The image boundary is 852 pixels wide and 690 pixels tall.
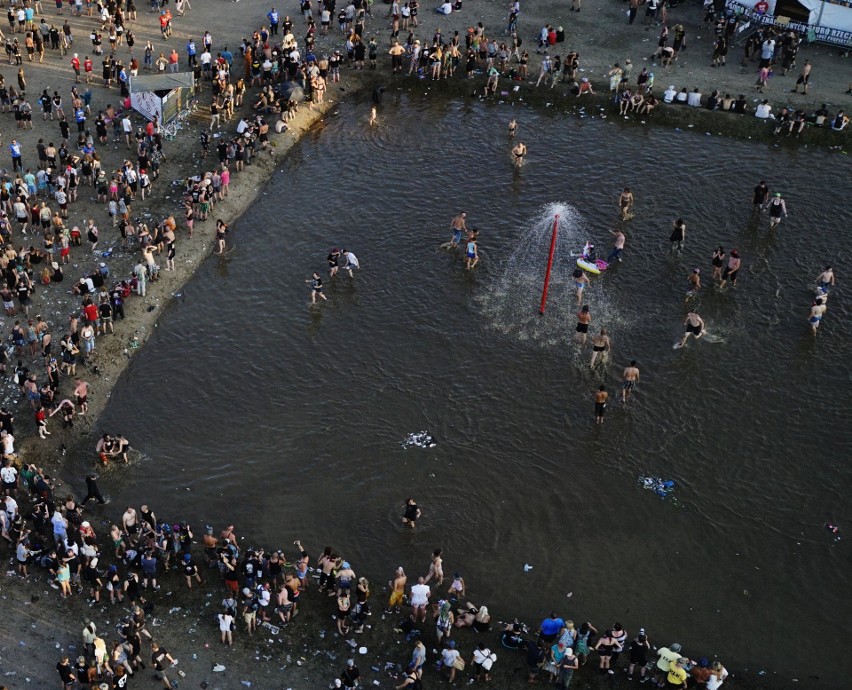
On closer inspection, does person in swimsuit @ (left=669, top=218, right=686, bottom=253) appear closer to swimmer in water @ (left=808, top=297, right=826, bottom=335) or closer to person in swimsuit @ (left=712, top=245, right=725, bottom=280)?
person in swimsuit @ (left=712, top=245, right=725, bottom=280)

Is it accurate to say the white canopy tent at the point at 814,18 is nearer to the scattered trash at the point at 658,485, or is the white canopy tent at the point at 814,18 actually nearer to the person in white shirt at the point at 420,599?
the scattered trash at the point at 658,485

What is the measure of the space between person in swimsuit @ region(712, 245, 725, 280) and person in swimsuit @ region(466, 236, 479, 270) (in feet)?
29.6

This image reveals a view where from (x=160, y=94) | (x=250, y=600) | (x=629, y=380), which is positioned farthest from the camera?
(x=160, y=94)

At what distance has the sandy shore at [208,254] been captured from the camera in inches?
1104

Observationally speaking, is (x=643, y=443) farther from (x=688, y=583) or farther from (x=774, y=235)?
(x=774, y=235)

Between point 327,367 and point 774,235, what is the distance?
19328mm

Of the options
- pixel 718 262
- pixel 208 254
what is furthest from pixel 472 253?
pixel 208 254

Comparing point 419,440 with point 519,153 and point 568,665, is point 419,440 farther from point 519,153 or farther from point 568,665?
point 519,153

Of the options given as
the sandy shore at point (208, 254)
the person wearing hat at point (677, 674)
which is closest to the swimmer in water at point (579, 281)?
the sandy shore at point (208, 254)

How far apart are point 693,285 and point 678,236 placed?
2625mm

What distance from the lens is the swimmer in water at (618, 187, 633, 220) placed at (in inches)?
1737

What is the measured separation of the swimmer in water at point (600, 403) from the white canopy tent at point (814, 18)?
29922mm

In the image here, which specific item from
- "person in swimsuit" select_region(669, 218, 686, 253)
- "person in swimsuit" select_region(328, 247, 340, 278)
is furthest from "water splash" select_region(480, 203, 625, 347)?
"person in swimsuit" select_region(328, 247, 340, 278)

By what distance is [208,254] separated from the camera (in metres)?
42.8
